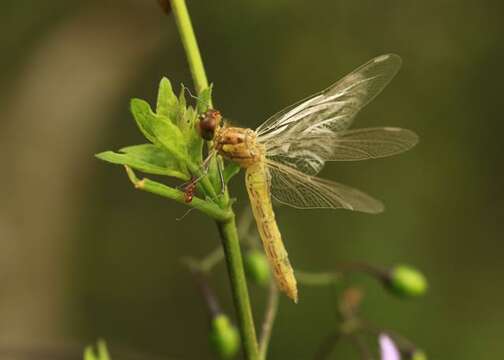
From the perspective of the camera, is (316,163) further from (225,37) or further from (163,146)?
(225,37)

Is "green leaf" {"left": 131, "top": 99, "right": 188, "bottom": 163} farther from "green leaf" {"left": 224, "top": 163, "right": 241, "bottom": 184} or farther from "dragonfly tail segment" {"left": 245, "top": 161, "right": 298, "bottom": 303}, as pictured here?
"dragonfly tail segment" {"left": 245, "top": 161, "right": 298, "bottom": 303}

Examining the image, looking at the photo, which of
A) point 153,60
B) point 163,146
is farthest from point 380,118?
point 163,146

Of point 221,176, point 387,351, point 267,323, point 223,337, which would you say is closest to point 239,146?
point 221,176

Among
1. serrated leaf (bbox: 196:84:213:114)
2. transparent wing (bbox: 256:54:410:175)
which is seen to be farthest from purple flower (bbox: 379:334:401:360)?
serrated leaf (bbox: 196:84:213:114)

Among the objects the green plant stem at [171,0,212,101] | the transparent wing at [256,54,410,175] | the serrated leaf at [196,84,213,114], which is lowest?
the transparent wing at [256,54,410,175]

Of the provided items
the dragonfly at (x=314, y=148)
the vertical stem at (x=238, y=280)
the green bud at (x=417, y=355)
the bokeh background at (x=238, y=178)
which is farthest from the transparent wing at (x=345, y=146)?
the bokeh background at (x=238, y=178)

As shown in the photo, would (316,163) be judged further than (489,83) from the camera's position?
No

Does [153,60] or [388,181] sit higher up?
[153,60]
